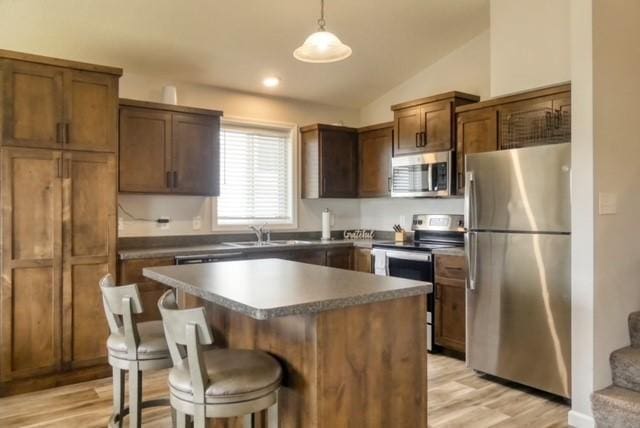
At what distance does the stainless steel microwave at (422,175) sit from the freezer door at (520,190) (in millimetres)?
772

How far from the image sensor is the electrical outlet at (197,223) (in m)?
4.74

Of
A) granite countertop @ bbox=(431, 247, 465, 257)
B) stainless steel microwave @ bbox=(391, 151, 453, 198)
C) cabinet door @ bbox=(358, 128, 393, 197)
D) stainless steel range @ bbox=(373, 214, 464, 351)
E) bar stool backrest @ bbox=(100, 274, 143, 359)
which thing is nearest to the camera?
bar stool backrest @ bbox=(100, 274, 143, 359)

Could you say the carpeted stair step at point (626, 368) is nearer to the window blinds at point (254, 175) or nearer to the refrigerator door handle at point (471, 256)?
the refrigerator door handle at point (471, 256)

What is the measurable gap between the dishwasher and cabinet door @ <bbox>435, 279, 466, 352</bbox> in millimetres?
1829

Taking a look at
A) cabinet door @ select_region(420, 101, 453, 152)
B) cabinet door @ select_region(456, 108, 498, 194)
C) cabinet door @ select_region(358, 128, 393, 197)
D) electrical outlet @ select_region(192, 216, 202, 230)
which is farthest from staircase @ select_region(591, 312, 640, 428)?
electrical outlet @ select_region(192, 216, 202, 230)

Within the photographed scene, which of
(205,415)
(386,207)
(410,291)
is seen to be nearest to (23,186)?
(205,415)

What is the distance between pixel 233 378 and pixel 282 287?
445 millimetres

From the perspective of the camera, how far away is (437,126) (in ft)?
14.6

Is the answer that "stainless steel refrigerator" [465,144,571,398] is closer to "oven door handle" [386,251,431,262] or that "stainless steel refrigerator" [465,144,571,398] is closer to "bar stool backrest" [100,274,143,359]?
"oven door handle" [386,251,431,262]

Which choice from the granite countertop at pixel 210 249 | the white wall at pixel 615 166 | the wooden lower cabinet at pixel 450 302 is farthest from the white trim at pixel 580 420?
the granite countertop at pixel 210 249

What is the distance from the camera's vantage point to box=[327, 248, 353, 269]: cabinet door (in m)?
4.95

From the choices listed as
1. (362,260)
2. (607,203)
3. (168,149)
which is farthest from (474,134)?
(168,149)

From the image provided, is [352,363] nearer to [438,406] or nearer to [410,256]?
[438,406]

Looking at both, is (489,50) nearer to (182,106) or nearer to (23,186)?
(182,106)
